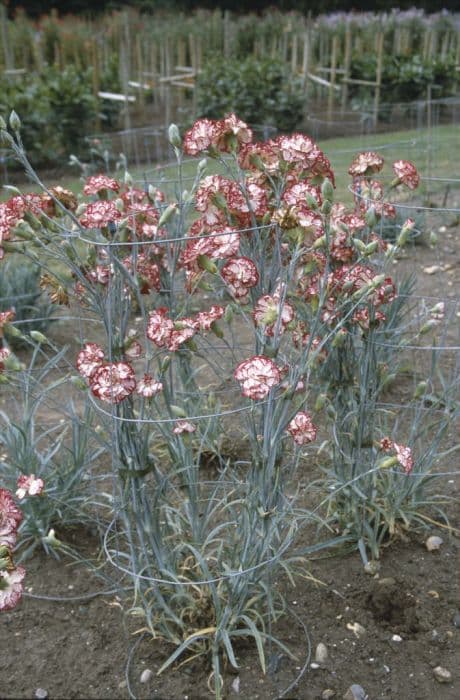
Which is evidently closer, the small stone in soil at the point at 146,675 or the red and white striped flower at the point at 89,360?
the red and white striped flower at the point at 89,360

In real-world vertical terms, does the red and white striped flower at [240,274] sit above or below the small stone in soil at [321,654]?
above

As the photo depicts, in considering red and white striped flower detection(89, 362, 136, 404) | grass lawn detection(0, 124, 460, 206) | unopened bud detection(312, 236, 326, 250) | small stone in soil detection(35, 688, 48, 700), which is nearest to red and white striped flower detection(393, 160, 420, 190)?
unopened bud detection(312, 236, 326, 250)

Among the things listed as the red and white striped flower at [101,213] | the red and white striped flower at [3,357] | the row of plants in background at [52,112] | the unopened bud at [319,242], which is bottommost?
the row of plants in background at [52,112]

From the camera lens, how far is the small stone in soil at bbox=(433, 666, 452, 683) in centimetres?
194

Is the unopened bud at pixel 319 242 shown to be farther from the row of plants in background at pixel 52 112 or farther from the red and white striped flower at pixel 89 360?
the row of plants in background at pixel 52 112

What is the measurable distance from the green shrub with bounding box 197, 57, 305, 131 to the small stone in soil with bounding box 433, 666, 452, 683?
29.2 ft

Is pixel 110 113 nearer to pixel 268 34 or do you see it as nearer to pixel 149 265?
pixel 268 34

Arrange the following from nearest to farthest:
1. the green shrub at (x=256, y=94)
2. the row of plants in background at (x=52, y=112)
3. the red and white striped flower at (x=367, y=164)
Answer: the red and white striped flower at (x=367, y=164) < the row of plants in background at (x=52, y=112) < the green shrub at (x=256, y=94)

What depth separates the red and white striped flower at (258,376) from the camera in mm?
1581

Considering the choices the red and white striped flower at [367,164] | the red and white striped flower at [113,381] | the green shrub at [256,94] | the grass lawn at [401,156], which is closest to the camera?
the red and white striped flower at [113,381]

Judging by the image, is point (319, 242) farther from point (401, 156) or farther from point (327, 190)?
point (401, 156)

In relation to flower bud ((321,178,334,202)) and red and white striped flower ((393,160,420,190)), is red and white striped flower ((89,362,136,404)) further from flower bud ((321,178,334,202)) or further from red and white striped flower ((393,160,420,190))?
red and white striped flower ((393,160,420,190))

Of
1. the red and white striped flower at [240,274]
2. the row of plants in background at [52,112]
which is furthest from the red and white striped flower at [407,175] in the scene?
the row of plants in background at [52,112]

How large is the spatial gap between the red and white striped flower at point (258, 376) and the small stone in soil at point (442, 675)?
0.89 m
